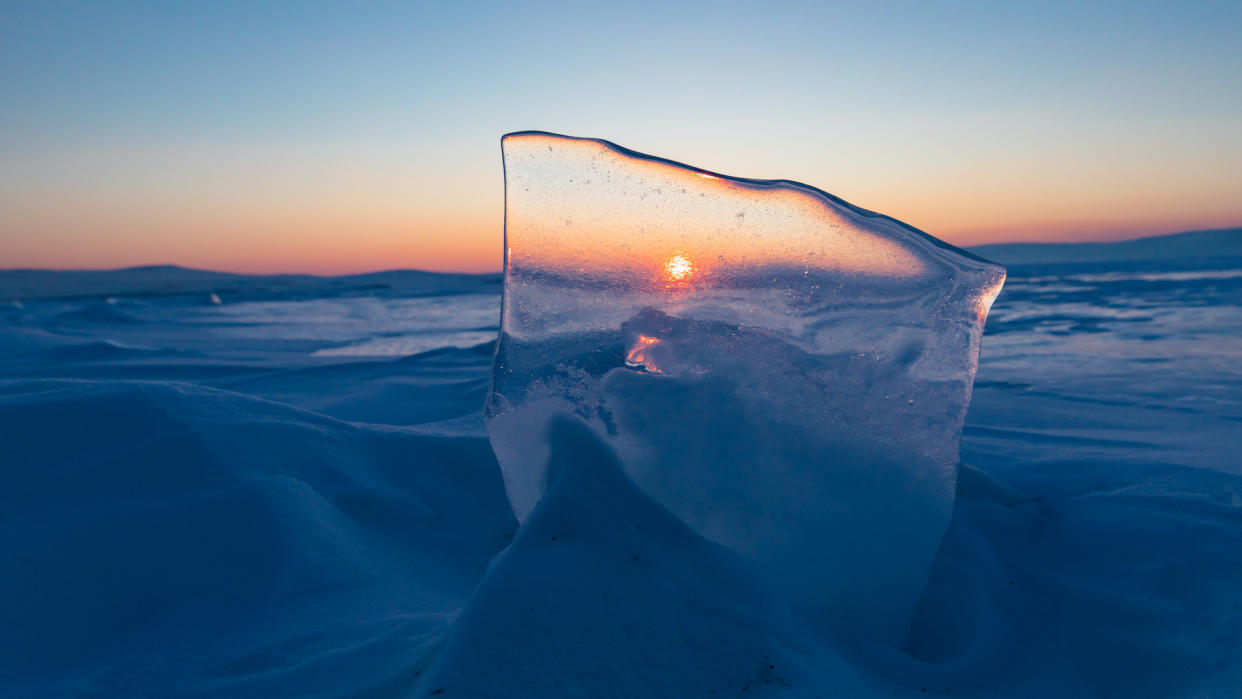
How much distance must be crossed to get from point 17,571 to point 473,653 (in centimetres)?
133

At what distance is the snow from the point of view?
1133mm

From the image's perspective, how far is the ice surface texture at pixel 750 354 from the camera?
1518 mm

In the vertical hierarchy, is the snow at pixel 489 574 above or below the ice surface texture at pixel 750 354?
below

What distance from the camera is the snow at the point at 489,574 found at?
3.72ft

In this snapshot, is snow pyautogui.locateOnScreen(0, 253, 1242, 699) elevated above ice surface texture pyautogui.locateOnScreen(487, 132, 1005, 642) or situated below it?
below

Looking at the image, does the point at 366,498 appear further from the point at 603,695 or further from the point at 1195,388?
the point at 1195,388

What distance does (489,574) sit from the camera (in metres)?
1.16

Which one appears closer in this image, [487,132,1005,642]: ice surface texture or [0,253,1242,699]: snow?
[0,253,1242,699]: snow

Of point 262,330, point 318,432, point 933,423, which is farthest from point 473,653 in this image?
point 262,330

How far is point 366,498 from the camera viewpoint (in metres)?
2.20

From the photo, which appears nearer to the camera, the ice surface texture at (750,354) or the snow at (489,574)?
the snow at (489,574)

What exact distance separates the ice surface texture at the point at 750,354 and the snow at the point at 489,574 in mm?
116

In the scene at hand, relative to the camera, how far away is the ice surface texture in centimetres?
152

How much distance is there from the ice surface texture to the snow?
0.38 ft
